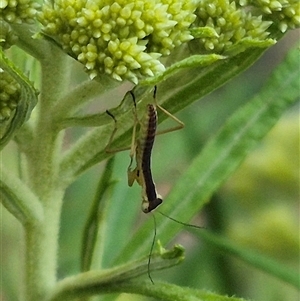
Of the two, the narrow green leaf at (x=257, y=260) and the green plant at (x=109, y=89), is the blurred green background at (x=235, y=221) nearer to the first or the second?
the narrow green leaf at (x=257, y=260)

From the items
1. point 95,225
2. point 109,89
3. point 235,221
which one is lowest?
point 235,221

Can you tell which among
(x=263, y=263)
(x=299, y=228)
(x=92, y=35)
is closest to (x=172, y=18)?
(x=92, y=35)

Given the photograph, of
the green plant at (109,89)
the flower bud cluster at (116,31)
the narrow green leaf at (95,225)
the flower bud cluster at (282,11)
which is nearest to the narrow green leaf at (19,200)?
the green plant at (109,89)

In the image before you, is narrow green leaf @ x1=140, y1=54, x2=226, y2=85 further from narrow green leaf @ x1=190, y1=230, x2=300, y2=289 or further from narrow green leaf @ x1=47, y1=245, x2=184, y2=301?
narrow green leaf @ x1=190, y1=230, x2=300, y2=289

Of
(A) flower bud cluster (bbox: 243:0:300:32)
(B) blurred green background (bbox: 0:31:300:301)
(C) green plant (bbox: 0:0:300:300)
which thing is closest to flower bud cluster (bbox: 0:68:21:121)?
(C) green plant (bbox: 0:0:300:300)

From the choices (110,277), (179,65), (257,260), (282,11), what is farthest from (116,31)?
(257,260)

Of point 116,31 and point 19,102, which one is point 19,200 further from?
point 116,31
